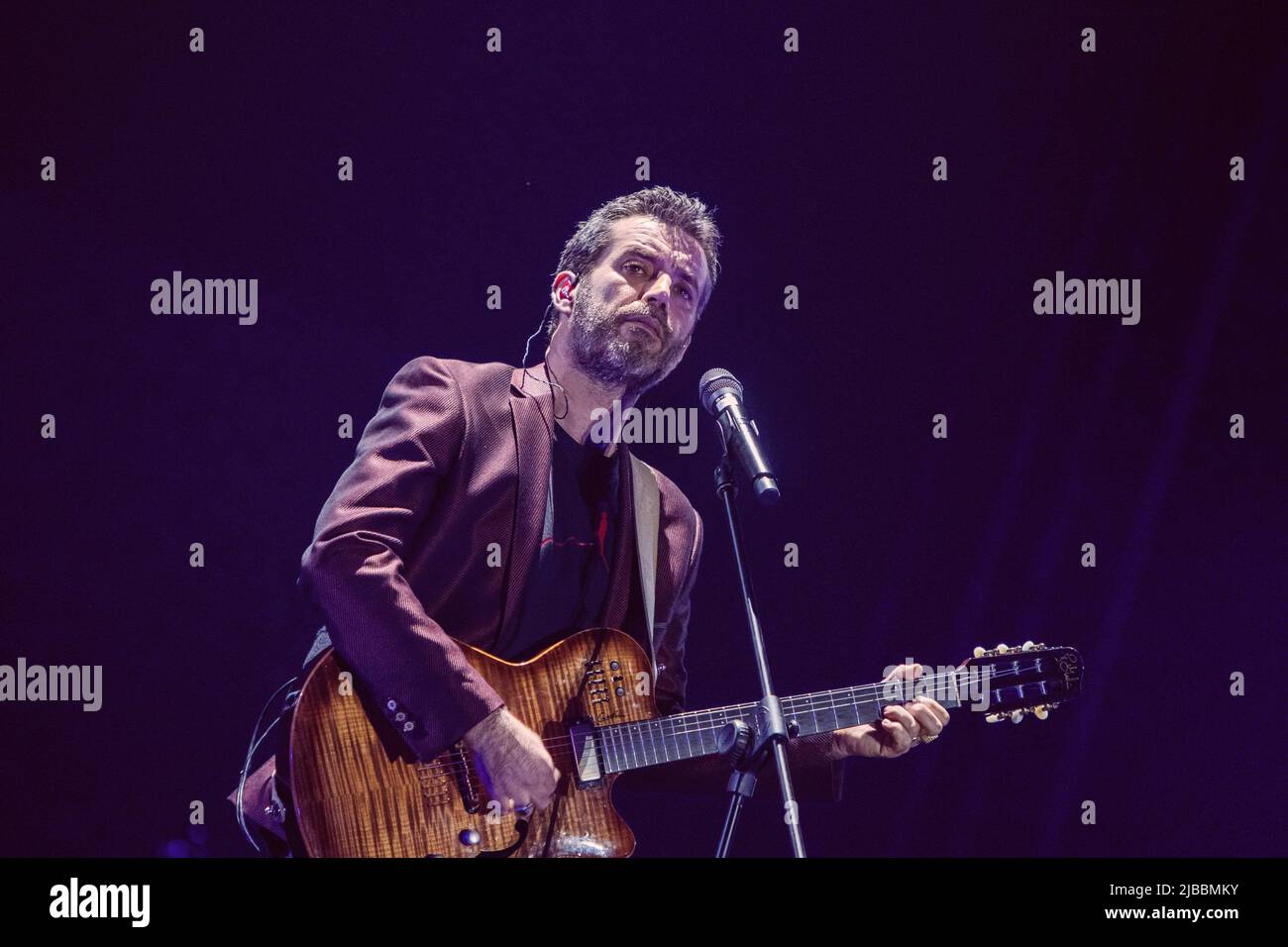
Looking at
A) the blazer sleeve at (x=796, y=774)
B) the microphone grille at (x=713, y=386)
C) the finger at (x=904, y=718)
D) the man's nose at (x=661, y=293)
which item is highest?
the man's nose at (x=661, y=293)

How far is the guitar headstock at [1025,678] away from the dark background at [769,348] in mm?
558

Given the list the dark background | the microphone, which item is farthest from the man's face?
the microphone

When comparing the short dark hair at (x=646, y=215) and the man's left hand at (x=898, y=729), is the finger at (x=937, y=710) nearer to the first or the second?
the man's left hand at (x=898, y=729)

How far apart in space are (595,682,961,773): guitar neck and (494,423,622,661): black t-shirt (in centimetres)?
31

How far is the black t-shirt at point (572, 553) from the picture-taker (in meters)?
2.86

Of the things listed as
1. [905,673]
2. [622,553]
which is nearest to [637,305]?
[622,553]

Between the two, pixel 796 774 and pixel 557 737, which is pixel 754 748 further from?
pixel 796 774

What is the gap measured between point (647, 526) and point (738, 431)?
764mm

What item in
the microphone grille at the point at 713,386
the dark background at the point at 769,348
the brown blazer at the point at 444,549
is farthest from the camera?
the dark background at the point at 769,348

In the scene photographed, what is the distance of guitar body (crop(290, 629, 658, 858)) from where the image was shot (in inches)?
92.2

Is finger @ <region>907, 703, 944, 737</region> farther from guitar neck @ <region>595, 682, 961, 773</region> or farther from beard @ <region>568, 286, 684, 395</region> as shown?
beard @ <region>568, 286, 684, 395</region>

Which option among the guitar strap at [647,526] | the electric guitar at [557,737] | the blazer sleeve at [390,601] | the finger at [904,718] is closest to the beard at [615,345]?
the guitar strap at [647,526]

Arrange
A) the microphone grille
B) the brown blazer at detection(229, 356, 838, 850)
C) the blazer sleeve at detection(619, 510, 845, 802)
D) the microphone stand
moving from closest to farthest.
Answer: the microphone stand < the brown blazer at detection(229, 356, 838, 850) < the microphone grille < the blazer sleeve at detection(619, 510, 845, 802)
